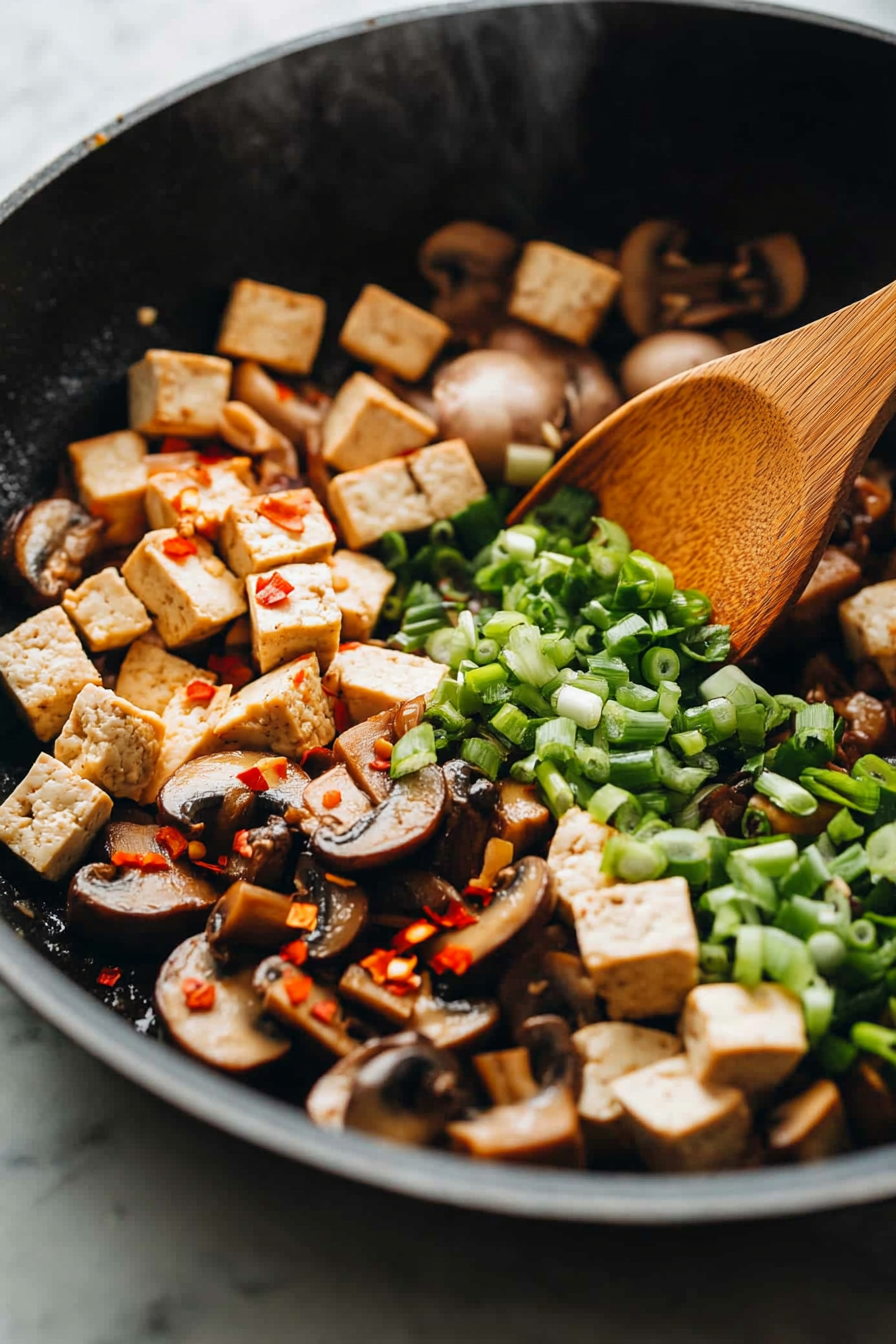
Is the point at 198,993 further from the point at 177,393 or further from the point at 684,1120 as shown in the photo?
the point at 177,393

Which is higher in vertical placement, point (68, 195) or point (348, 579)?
point (68, 195)

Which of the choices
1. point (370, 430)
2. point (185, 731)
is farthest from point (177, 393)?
point (185, 731)

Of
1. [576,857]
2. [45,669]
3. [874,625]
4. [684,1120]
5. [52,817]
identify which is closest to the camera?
[684,1120]

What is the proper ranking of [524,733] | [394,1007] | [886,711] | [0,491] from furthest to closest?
[0,491]
[886,711]
[524,733]
[394,1007]

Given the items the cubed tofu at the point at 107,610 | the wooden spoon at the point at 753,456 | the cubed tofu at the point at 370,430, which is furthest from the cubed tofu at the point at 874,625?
the cubed tofu at the point at 107,610

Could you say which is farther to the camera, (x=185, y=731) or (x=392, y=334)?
(x=392, y=334)

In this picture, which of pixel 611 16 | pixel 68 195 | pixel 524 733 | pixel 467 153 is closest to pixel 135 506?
pixel 68 195

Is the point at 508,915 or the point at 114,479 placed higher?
the point at 114,479

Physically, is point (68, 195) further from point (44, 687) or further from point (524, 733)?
point (524, 733)

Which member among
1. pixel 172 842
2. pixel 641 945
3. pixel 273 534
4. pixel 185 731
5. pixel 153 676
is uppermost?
pixel 273 534
